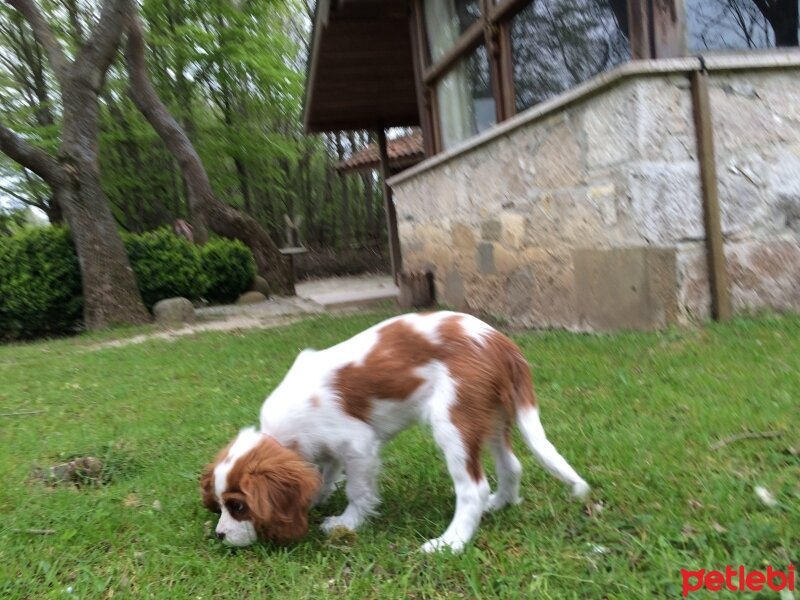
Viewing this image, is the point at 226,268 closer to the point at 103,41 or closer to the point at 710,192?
the point at 103,41

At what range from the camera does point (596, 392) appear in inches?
155

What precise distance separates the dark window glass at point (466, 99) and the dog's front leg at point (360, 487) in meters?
5.54

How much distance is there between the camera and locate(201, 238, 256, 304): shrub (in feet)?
45.7

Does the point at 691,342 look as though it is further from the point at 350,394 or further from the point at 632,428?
the point at 350,394

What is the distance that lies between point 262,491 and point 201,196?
45.9 ft

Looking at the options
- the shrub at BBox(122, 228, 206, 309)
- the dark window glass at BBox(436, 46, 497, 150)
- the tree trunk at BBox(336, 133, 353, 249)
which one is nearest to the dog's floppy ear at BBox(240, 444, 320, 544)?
the dark window glass at BBox(436, 46, 497, 150)

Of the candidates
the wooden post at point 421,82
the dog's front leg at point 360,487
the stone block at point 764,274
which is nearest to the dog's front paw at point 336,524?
the dog's front leg at point 360,487

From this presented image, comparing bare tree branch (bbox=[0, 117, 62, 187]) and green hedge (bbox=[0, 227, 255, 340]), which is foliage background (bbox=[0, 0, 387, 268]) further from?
bare tree branch (bbox=[0, 117, 62, 187])

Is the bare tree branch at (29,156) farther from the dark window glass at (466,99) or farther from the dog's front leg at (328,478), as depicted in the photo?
the dog's front leg at (328,478)

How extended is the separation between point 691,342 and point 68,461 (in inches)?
157

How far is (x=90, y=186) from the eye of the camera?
10.4 metres

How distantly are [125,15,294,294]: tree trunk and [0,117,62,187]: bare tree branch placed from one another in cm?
467

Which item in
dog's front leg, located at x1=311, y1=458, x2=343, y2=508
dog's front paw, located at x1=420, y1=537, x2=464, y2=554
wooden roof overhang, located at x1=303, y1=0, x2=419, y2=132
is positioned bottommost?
dog's front paw, located at x1=420, y1=537, x2=464, y2=554
